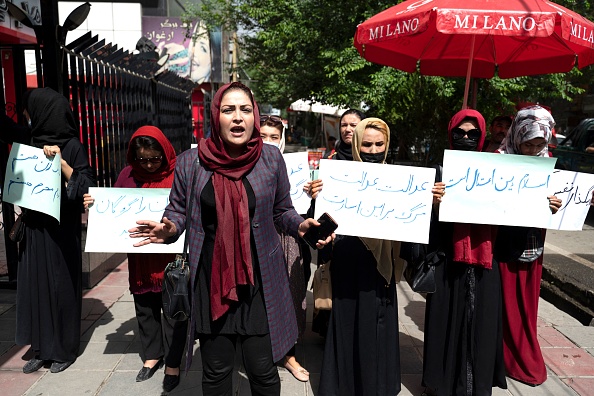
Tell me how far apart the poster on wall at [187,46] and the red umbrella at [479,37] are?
65.0 ft

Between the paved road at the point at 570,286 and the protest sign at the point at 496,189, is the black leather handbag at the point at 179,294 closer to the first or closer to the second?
the protest sign at the point at 496,189

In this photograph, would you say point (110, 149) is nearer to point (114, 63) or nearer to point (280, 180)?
point (114, 63)

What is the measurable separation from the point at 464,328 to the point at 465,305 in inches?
5.8

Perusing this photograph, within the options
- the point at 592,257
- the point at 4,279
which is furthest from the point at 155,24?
the point at 592,257

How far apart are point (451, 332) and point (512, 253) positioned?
0.67m

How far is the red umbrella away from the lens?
3090 mm

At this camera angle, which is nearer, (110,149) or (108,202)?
(108,202)

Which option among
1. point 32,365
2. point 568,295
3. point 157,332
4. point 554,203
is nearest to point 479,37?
point 554,203

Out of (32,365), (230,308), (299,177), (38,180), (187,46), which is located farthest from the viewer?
(187,46)

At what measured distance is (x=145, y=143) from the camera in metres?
3.16

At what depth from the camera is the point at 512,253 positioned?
3.12m

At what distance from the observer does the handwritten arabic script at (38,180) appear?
321 cm

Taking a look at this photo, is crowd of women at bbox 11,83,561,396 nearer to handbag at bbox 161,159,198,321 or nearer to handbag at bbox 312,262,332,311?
handbag at bbox 161,159,198,321

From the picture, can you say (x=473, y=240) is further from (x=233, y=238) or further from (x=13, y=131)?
(x=13, y=131)
